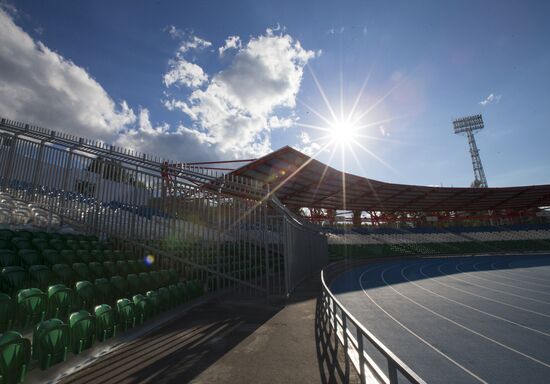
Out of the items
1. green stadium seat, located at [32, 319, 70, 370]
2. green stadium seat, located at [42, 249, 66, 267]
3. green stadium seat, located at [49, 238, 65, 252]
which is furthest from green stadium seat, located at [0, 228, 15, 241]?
green stadium seat, located at [32, 319, 70, 370]

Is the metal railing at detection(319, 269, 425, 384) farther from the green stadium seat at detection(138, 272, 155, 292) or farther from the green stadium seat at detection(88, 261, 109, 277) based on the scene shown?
the green stadium seat at detection(88, 261, 109, 277)

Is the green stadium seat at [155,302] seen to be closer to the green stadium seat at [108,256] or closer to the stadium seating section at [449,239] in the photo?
the green stadium seat at [108,256]

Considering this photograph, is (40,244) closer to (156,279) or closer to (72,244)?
(72,244)

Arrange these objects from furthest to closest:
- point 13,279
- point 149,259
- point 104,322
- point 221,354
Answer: point 149,259 → point 13,279 → point 104,322 → point 221,354

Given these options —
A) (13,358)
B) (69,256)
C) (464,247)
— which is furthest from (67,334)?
(464,247)

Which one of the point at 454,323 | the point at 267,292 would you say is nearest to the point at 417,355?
the point at 454,323

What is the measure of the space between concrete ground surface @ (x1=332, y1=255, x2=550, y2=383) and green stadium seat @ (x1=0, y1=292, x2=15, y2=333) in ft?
22.0

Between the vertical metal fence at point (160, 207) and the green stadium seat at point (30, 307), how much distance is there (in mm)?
4774

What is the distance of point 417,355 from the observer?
6.10 metres

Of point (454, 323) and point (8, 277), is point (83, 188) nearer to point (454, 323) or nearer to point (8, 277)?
point (8, 277)

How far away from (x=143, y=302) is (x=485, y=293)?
15.2 metres

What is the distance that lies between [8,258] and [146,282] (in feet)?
9.71

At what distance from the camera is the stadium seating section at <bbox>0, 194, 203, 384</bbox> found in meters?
3.63

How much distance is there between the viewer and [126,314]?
545cm
